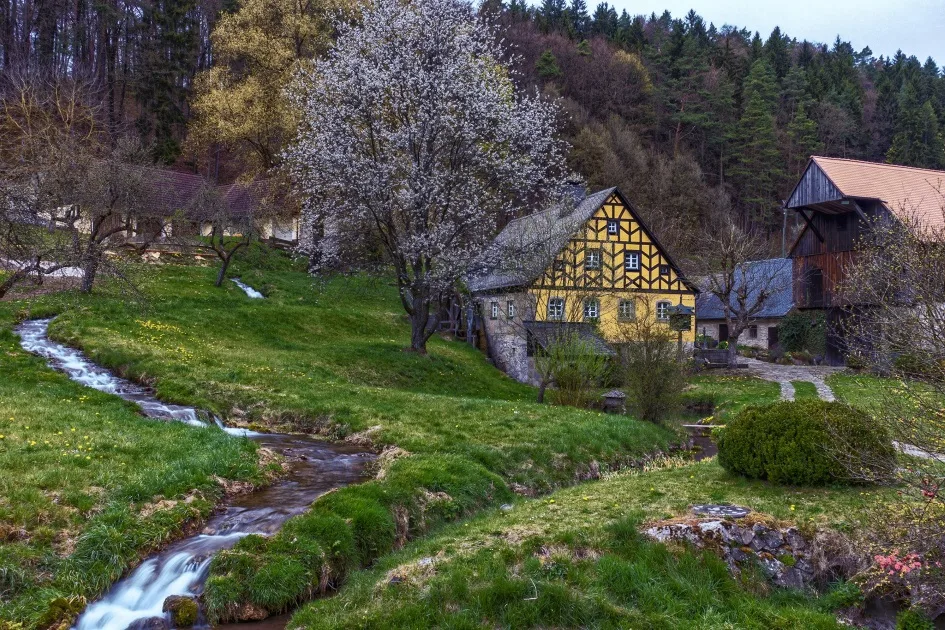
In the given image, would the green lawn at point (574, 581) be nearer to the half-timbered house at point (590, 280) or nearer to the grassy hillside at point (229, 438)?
the grassy hillside at point (229, 438)

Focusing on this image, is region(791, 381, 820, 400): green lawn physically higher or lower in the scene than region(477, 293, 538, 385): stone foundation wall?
lower

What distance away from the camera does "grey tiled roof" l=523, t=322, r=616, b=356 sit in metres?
26.0

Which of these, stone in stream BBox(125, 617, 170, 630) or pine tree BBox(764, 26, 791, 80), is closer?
stone in stream BBox(125, 617, 170, 630)

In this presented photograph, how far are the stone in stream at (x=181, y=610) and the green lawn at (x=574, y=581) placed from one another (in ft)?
4.48

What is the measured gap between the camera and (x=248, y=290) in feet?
124

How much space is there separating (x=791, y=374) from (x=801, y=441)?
29463 mm

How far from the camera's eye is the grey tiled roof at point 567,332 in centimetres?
2605

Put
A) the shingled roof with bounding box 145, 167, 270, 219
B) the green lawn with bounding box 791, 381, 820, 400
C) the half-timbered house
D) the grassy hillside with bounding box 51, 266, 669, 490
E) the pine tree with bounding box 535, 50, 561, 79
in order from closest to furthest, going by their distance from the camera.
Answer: the grassy hillside with bounding box 51, 266, 669, 490, the green lawn with bounding box 791, 381, 820, 400, the half-timbered house, the shingled roof with bounding box 145, 167, 270, 219, the pine tree with bounding box 535, 50, 561, 79

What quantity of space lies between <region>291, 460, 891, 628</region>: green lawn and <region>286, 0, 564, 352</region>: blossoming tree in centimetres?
1698

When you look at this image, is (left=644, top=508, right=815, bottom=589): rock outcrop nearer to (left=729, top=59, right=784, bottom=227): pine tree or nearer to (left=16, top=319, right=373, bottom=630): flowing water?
(left=16, top=319, right=373, bottom=630): flowing water

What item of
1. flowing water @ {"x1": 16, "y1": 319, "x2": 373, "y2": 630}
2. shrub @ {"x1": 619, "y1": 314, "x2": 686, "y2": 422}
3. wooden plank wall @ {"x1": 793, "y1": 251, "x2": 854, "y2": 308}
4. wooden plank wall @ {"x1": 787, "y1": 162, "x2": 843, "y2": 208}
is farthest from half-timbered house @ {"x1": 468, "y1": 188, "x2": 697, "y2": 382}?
flowing water @ {"x1": 16, "y1": 319, "x2": 373, "y2": 630}

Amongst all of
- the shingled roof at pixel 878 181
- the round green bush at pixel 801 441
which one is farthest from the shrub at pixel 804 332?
the round green bush at pixel 801 441

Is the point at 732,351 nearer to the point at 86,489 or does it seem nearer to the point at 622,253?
the point at 622,253

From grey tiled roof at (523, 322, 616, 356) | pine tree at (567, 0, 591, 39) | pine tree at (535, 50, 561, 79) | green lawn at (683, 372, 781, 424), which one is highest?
pine tree at (567, 0, 591, 39)
